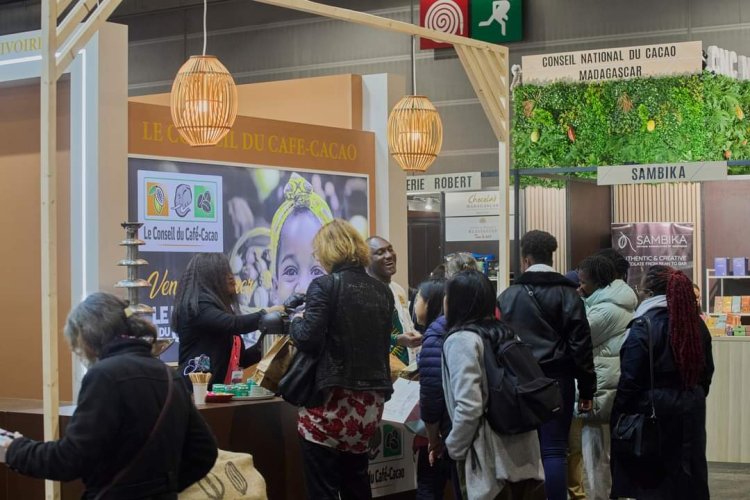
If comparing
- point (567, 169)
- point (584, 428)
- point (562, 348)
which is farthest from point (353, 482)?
point (567, 169)

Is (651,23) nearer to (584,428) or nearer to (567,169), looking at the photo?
(567,169)

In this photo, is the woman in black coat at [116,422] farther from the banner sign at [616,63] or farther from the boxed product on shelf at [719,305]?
the boxed product on shelf at [719,305]

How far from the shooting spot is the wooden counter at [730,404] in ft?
27.1

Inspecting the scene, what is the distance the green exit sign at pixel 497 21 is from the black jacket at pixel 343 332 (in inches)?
375

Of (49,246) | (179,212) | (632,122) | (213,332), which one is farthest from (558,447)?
(632,122)

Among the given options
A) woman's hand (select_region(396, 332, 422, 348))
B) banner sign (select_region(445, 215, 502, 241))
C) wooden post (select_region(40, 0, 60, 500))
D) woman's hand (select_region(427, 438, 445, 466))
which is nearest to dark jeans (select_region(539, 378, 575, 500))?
woman's hand (select_region(396, 332, 422, 348))

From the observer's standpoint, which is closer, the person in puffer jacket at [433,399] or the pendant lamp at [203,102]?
the person in puffer jacket at [433,399]

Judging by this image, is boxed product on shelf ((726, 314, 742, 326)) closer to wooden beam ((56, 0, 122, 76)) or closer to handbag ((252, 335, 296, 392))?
handbag ((252, 335, 296, 392))

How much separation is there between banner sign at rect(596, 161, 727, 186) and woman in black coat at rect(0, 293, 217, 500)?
6101mm

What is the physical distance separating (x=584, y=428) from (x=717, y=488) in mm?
1637

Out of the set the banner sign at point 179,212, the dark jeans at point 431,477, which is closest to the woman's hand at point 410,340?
the dark jeans at point 431,477

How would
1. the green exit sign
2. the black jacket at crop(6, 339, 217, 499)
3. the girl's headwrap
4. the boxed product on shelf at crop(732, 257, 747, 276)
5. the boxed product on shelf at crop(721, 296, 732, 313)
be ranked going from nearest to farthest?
the black jacket at crop(6, 339, 217, 499) → the girl's headwrap → the boxed product on shelf at crop(721, 296, 732, 313) → the boxed product on shelf at crop(732, 257, 747, 276) → the green exit sign

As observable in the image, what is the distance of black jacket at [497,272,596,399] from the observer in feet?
18.2

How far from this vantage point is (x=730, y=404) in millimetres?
8297
